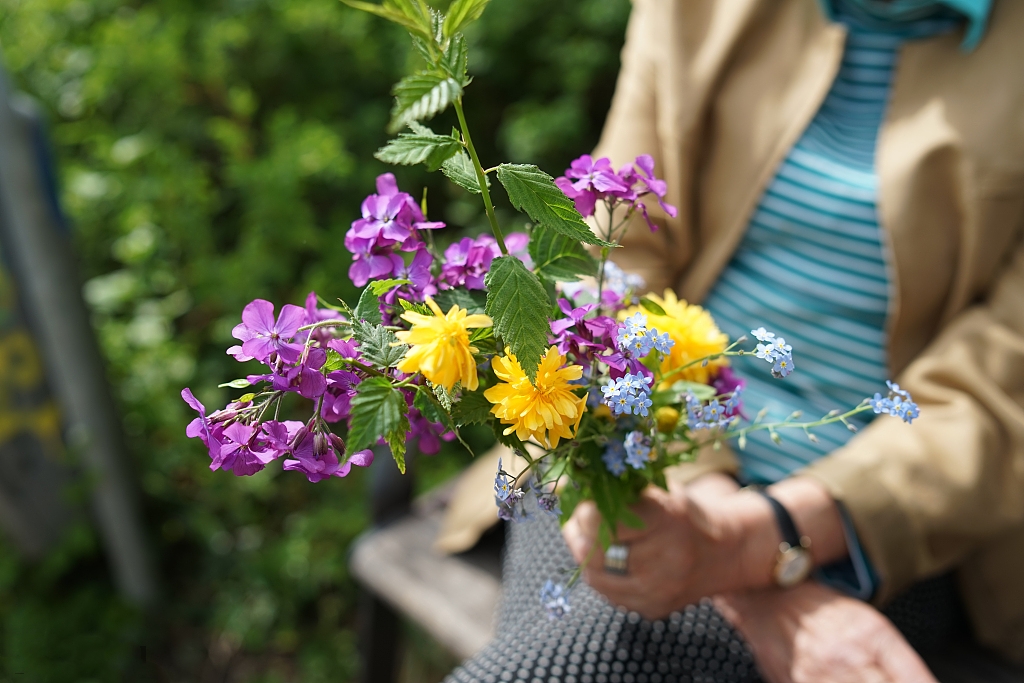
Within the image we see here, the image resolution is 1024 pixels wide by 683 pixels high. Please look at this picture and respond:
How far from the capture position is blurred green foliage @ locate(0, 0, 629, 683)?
203 centimetres

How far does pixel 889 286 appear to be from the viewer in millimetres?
1163

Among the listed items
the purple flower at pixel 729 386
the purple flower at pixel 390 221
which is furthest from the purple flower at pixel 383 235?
the purple flower at pixel 729 386

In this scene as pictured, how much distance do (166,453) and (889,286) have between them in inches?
70.6

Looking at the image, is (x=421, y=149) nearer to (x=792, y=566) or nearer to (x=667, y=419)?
(x=667, y=419)

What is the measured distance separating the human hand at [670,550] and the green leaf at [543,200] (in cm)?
39

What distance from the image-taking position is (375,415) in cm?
56

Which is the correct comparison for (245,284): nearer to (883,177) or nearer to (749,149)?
(749,149)

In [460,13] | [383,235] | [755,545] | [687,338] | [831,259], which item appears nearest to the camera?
[460,13]

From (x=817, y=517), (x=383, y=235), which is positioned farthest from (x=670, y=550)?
(x=383, y=235)

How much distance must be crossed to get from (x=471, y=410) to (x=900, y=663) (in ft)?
2.26

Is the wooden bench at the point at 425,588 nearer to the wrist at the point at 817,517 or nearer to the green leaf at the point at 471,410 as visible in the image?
the wrist at the point at 817,517

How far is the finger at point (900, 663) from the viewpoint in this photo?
0.94m

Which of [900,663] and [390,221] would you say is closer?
[390,221]

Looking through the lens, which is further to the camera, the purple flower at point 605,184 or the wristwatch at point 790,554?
the wristwatch at point 790,554
